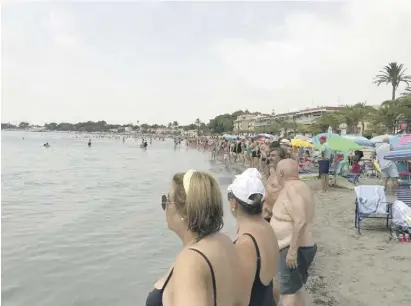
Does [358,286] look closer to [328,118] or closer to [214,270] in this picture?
[214,270]

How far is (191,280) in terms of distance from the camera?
5.29 ft

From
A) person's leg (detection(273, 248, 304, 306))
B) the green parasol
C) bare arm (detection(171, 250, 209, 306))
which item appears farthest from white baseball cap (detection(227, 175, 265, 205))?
the green parasol

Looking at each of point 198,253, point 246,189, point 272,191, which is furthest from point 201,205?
point 272,191

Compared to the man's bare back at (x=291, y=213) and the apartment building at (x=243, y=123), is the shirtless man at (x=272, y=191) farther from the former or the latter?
the apartment building at (x=243, y=123)

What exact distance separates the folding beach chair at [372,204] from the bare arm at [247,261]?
6207mm

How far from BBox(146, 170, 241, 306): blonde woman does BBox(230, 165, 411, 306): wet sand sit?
138 inches

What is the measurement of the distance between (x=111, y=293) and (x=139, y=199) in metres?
9.92

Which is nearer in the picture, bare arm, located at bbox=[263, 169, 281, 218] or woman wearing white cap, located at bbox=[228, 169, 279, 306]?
woman wearing white cap, located at bbox=[228, 169, 279, 306]

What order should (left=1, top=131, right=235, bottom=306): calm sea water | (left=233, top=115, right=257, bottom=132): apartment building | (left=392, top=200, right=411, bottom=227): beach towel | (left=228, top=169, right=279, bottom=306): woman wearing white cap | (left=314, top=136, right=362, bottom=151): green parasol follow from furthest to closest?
1. (left=233, top=115, right=257, bottom=132): apartment building
2. (left=314, top=136, right=362, bottom=151): green parasol
3. (left=392, top=200, right=411, bottom=227): beach towel
4. (left=1, top=131, right=235, bottom=306): calm sea water
5. (left=228, top=169, right=279, bottom=306): woman wearing white cap

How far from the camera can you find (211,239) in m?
1.82

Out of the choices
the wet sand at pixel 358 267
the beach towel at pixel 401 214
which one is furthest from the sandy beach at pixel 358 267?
the beach towel at pixel 401 214

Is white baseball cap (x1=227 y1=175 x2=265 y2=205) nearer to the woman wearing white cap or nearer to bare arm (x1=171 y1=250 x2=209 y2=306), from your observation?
the woman wearing white cap

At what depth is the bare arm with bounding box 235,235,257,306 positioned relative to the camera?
2.26m

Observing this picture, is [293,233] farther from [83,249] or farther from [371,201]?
[83,249]
